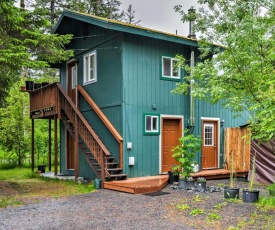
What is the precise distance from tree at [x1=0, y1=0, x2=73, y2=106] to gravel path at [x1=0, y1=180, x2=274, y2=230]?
3660 mm

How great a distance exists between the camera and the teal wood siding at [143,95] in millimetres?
9469

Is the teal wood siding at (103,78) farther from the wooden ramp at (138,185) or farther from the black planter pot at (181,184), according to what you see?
the black planter pot at (181,184)

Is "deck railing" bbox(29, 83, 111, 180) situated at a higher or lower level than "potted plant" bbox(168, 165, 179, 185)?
higher

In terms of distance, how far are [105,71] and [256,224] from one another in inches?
266

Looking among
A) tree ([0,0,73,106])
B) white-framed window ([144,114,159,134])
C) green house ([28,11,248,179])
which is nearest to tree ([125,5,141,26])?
green house ([28,11,248,179])

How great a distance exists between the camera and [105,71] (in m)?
10.2

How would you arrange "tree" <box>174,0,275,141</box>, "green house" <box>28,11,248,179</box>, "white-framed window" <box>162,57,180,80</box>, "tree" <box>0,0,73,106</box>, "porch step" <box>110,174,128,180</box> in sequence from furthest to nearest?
"white-framed window" <box>162,57,180,80</box>
"green house" <box>28,11,248,179</box>
"porch step" <box>110,174,128,180</box>
"tree" <box>0,0,73,106</box>
"tree" <box>174,0,275,141</box>

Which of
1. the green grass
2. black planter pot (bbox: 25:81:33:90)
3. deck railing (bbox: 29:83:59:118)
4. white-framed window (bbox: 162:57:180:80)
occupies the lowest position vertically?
the green grass

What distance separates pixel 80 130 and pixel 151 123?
2264mm

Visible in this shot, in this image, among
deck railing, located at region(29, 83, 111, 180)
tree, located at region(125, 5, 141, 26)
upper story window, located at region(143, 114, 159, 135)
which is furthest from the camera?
tree, located at region(125, 5, 141, 26)

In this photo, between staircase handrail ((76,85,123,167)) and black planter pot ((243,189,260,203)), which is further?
staircase handrail ((76,85,123,167))

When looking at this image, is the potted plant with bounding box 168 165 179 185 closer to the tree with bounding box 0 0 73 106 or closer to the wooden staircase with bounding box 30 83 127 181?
the wooden staircase with bounding box 30 83 127 181

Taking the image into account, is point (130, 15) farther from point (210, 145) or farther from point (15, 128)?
point (210, 145)

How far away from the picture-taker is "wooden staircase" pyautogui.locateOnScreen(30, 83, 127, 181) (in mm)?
8846
